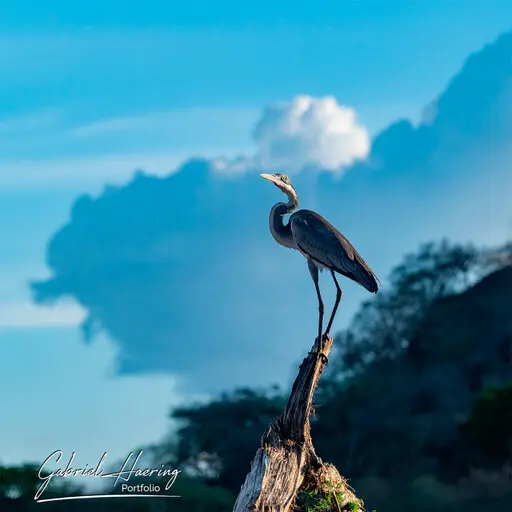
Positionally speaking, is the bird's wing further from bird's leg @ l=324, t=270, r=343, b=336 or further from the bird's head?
the bird's head

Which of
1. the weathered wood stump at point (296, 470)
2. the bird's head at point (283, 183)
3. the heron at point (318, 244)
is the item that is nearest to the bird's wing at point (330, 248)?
the heron at point (318, 244)

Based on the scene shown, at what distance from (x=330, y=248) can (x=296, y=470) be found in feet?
6.60

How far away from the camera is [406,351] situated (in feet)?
78.9

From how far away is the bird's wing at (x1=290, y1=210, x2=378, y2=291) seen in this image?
9750 mm

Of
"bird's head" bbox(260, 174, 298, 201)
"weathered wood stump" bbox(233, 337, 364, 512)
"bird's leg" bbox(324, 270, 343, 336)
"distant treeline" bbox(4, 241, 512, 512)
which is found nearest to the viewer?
"weathered wood stump" bbox(233, 337, 364, 512)

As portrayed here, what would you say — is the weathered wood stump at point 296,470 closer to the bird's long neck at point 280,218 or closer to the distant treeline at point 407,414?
the bird's long neck at point 280,218

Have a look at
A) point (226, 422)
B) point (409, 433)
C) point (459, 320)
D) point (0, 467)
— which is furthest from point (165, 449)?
point (459, 320)

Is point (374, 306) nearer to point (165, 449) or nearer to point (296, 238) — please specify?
point (165, 449)

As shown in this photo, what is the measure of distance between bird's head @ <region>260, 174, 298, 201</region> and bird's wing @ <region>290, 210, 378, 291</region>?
284 mm

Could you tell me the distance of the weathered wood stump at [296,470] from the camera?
918 centimetres

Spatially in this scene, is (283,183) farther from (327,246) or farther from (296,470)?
(296,470)

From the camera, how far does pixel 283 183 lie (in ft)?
33.1

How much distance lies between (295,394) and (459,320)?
15.3 metres

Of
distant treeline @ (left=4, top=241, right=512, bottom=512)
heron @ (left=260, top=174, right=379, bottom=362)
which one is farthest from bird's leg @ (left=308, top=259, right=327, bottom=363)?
distant treeline @ (left=4, top=241, right=512, bottom=512)
